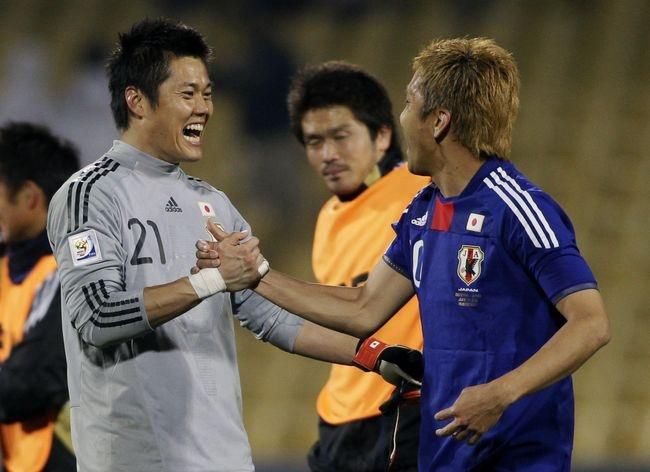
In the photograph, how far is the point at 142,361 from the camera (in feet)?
9.32

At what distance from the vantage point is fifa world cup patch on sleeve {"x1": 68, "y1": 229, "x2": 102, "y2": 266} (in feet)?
9.10

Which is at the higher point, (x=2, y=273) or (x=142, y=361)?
(x=2, y=273)

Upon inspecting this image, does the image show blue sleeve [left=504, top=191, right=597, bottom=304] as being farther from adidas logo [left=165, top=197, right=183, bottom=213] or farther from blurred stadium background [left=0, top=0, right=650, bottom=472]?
blurred stadium background [left=0, top=0, right=650, bottom=472]

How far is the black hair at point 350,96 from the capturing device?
13.9 feet

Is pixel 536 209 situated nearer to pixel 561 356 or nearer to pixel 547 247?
pixel 547 247

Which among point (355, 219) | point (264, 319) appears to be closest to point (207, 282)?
point (264, 319)

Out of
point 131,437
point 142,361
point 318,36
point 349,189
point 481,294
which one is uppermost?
point 318,36

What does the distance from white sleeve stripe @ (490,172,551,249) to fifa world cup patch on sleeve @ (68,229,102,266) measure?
3.11 feet

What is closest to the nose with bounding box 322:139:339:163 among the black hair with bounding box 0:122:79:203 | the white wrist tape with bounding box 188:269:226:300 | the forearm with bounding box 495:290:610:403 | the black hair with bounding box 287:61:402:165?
the black hair with bounding box 287:61:402:165

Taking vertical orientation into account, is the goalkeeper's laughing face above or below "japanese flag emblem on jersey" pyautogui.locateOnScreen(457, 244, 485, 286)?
above

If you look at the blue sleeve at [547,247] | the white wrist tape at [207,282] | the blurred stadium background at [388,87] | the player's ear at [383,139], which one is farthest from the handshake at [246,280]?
the blurred stadium background at [388,87]

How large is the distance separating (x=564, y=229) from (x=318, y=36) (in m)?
6.32

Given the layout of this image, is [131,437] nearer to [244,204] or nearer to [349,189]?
[349,189]

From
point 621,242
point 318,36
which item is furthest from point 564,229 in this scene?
point 318,36
